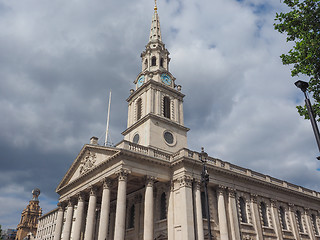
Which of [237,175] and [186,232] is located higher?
[237,175]

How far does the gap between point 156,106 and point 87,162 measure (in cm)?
1295

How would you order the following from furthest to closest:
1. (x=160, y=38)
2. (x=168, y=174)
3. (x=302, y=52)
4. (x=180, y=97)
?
1. (x=160, y=38)
2. (x=180, y=97)
3. (x=168, y=174)
4. (x=302, y=52)

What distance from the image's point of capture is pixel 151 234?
2608 centimetres

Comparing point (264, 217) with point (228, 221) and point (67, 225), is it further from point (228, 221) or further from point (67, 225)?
point (67, 225)

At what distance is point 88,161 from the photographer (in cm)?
3353

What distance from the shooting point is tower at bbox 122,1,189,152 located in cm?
3878

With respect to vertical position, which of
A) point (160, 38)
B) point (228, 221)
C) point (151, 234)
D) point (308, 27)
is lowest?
point (151, 234)

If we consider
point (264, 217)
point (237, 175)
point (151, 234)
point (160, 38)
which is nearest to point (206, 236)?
point (151, 234)

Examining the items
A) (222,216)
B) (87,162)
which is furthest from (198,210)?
(87,162)

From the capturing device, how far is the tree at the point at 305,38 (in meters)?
16.1

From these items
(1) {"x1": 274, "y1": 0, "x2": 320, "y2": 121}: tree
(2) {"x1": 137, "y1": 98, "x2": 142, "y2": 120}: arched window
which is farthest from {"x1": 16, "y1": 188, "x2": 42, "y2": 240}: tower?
(1) {"x1": 274, "y1": 0, "x2": 320, "y2": 121}: tree

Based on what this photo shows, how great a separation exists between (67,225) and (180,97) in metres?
24.4

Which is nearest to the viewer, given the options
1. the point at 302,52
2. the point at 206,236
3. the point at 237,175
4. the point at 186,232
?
the point at 302,52

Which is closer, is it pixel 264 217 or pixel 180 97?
pixel 264 217
